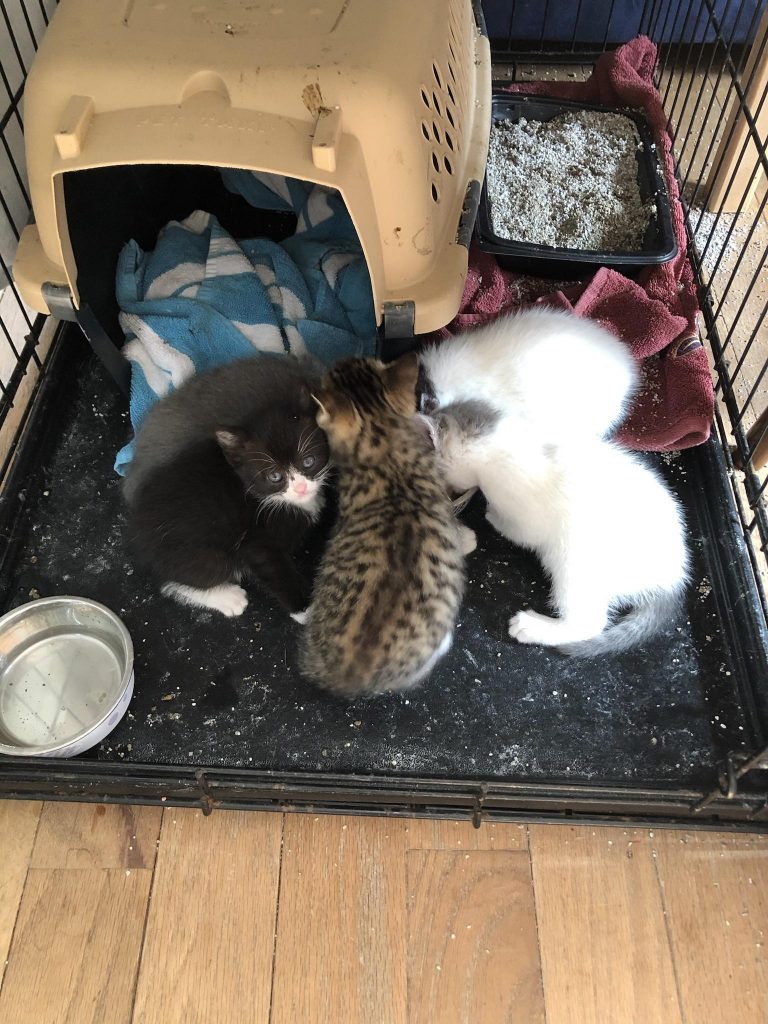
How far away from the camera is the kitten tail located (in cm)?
149

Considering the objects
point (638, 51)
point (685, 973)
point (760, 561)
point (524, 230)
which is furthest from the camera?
point (638, 51)

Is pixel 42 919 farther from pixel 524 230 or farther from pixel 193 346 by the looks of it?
pixel 524 230

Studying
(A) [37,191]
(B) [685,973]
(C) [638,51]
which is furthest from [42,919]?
(C) [638,51]

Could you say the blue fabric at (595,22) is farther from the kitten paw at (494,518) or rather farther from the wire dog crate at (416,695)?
the kitten paw at (494,518)

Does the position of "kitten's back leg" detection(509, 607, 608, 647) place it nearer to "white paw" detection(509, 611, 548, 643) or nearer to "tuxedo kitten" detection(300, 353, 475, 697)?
"white paw" detection(509, 611, 548, 643)

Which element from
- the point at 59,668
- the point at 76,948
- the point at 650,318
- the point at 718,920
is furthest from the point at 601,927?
the point at 650,318

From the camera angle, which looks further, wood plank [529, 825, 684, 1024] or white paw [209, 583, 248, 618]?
white paw [209, 583, 248, 618]

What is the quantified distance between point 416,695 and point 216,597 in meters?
0.42

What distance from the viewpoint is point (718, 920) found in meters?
1.33

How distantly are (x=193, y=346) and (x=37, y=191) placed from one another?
409mm

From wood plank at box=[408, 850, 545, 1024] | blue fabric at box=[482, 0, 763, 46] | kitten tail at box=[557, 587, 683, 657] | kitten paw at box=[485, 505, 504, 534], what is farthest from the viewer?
blue fabric at box=[482, 0, 763, 46]

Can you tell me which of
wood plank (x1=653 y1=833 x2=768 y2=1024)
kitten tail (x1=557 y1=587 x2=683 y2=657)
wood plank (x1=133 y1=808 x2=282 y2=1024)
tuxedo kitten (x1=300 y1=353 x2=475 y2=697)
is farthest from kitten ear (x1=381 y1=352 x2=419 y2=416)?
wood plank (x1=653 y1=833 x2=768 y2=1024)

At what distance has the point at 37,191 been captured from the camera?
1458mm

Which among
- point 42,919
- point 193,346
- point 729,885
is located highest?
point 193,346
